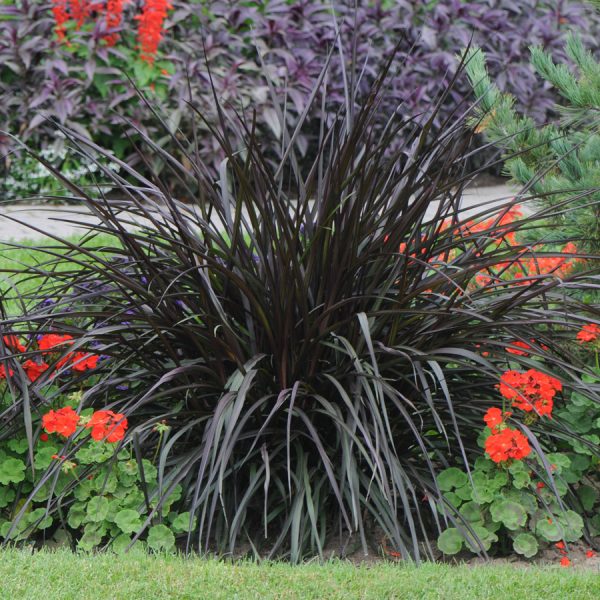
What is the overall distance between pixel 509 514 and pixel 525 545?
0.11 m

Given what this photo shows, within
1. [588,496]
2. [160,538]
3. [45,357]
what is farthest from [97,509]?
[588,496]

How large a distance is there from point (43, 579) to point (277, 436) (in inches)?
38.9

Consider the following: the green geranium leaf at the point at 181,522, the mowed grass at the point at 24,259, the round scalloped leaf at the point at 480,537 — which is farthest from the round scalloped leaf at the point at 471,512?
the mowed grass at the point at 24,259

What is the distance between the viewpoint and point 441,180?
3.86 m

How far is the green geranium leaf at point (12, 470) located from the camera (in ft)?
11.2

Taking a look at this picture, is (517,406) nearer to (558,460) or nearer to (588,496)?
(558,460)

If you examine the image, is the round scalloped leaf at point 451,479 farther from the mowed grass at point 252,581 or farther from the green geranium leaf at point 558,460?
the mowed grass at point 252,581

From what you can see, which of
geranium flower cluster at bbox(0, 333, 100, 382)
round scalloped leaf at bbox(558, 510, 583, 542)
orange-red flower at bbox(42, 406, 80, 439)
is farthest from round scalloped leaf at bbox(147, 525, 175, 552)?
round scalloped leaf at bbox(558, 510, 583, 542)

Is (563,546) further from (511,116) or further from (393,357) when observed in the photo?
(511,116)

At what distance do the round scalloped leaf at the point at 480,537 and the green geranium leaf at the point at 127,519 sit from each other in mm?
1068

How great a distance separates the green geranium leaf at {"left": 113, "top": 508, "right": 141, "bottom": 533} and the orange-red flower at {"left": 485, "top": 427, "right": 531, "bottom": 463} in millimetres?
1160

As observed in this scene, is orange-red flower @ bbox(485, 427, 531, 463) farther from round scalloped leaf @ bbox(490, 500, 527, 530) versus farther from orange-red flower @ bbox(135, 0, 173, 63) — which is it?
orange-red flower @ bbox(135, 0, 173, 63)

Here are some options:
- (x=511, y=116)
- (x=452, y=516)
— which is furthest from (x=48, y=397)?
(x=511, y=116)

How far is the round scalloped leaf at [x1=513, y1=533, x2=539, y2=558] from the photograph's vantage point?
3232 millimetres
